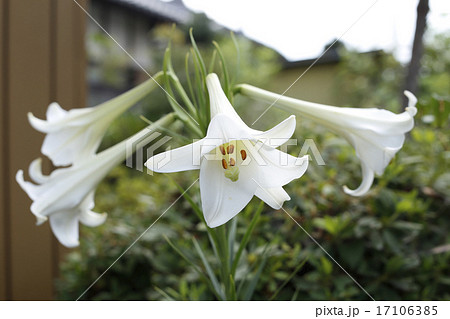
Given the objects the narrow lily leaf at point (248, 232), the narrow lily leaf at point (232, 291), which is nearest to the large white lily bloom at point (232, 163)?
the narrow lily leaf at point (248, 232)

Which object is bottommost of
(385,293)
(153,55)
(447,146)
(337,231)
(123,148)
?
(153,55)

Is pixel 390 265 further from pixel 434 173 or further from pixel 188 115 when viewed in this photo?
pixel 188 115

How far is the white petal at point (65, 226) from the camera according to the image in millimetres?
763

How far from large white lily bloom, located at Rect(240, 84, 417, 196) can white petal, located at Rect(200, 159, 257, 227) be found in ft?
0.67

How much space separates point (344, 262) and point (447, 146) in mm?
529

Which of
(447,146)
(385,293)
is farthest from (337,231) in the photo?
(447,146)

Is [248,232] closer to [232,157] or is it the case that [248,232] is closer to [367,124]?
[232,157]

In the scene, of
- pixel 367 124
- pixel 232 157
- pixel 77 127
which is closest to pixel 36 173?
pixel 77 127

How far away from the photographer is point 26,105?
4.74ft

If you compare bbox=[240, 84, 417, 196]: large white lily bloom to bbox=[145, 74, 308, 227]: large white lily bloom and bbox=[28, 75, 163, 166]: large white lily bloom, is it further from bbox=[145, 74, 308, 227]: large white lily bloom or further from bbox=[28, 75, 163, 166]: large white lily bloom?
bbox=[28, 75, 163, 166]: large white lily bloom

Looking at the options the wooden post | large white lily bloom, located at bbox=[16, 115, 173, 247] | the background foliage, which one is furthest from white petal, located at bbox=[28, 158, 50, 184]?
the wooden post

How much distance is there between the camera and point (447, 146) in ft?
3.84

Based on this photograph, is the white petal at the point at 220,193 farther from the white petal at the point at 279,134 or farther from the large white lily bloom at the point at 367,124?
the large white lily bloom at the point at 367,124

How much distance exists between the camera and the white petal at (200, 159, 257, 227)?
1.99 ft
